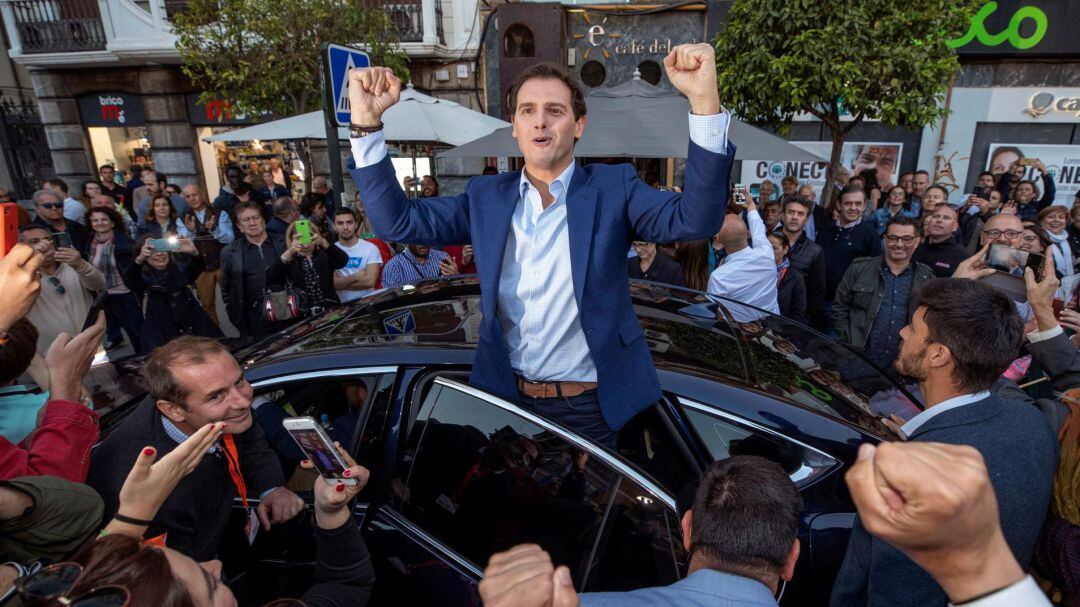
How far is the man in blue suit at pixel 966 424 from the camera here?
146 centimetres

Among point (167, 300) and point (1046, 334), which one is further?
point (167, 300)

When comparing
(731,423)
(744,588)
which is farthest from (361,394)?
(744,588)

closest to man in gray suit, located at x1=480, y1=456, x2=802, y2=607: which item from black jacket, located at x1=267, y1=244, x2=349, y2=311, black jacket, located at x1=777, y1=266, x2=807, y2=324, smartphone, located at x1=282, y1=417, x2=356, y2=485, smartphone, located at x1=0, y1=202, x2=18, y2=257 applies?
smartphone, located at x1=282, y1=417, x2=356, y2=485

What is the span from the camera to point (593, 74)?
38.9 feet

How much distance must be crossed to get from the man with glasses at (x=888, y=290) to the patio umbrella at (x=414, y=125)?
181 inches

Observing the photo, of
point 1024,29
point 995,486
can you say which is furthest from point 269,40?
point 1024,29

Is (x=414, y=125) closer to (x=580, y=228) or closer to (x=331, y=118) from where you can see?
(x=331, y=118)

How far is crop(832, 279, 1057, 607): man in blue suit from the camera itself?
1461mm

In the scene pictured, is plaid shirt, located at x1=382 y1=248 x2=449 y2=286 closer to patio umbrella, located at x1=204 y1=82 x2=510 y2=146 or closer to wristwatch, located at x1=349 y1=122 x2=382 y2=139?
patio umbrella, located at x1=204 y1=82 x2=510 y2=146

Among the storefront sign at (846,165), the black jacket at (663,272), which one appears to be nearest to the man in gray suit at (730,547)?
the black jacket at (663,272)

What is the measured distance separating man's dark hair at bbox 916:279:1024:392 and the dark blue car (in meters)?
0.46

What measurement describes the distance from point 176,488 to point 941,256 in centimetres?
525

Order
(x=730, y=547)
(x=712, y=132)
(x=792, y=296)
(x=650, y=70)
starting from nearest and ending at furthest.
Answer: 1. (x=730, y=547)
2. (x=712, y=132)
3. (x=792, y=296)
4. (x=650, y=70)

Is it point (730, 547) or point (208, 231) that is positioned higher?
point (730, 547)
